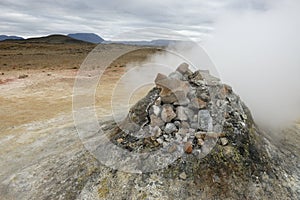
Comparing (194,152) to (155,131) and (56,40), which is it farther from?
(56,40)

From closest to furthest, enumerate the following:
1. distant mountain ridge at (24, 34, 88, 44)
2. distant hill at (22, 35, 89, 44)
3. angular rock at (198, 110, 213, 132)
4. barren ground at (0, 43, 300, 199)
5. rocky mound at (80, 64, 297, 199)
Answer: rocky mound at (80, 64, 297, 199)
angular rock at (198, 110, 213, 132)
barren ground at (0, 43, 300, 199)
distant hill at (22, 35, 89, 44)
distant mountain ridge at (24, 34, 88, 44)

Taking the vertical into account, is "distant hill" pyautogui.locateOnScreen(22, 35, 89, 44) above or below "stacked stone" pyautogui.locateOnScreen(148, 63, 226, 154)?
below

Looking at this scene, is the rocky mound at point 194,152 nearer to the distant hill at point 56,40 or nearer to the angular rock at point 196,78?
the angular rock at point 196,78

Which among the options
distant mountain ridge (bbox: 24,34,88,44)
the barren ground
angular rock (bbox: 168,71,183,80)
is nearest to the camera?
the barren ground

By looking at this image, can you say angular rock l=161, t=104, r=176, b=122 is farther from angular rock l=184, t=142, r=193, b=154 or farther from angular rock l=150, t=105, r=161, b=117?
angular rock l=184, t=142, r=193, b=154

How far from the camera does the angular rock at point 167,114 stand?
4.81 m

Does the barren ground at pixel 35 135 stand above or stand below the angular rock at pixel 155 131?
below

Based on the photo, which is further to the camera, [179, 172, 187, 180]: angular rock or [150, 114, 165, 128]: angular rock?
[150, 114, 165, 128]: angular rock

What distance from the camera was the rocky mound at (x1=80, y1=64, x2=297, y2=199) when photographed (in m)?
4.28

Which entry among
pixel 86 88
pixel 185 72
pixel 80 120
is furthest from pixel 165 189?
pixel 86 88

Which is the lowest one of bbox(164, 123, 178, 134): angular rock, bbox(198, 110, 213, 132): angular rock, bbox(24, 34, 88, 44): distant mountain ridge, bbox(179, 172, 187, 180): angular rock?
bbox(24, 34, 88, 44): distant mountain ridge

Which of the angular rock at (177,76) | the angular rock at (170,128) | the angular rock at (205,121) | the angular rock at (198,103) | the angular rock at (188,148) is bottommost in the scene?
the angular rock at (188,148)

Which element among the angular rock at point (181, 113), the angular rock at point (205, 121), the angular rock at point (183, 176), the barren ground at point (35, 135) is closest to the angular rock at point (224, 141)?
the angular rock at point (205, 121)

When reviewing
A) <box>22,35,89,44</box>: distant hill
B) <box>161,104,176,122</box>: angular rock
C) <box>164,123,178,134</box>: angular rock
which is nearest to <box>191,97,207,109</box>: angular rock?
<box>161,104,176,122</box>: angular rock
